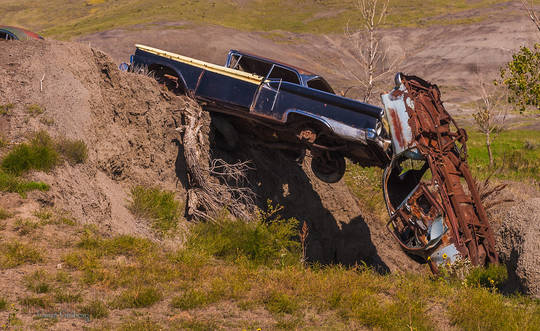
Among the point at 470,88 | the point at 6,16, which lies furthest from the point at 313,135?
the point at 6,16

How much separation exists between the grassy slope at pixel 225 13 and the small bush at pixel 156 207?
6334 cm

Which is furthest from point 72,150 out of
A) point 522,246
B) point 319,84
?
point 522,246

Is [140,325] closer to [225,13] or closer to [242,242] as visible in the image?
[242,242]

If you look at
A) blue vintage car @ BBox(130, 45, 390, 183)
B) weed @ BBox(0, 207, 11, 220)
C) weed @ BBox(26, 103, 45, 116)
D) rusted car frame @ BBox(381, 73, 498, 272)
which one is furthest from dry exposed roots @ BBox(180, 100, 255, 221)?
weed @ BBox(0, 207, 11, 220)

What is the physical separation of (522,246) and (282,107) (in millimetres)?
5048

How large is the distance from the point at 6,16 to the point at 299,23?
51559 millimetres

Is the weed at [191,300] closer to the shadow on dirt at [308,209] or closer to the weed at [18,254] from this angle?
the weed at [18,254]

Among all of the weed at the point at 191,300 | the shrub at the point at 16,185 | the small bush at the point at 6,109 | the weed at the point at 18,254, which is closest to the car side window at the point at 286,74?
the small bush at the point at 6,109

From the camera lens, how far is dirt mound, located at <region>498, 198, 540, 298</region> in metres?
7.44

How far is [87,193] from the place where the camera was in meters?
8.41

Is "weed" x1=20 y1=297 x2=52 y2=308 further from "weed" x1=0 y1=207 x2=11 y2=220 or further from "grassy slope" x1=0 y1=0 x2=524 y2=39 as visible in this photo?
"grassy slope" x1=0 y1=0 x2=524 y2=39

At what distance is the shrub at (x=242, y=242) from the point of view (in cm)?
879

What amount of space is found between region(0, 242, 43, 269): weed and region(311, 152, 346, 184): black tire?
254 inches

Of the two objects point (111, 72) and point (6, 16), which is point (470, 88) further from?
point (6, 16)
